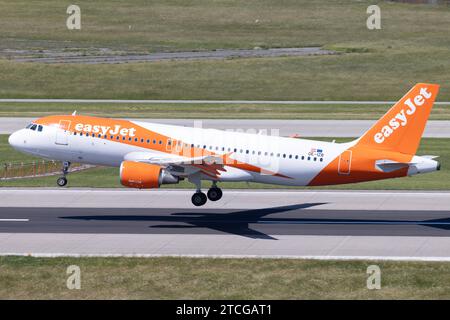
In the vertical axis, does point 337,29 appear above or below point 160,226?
above

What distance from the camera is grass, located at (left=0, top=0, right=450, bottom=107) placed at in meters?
118

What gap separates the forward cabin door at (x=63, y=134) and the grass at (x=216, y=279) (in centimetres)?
1165

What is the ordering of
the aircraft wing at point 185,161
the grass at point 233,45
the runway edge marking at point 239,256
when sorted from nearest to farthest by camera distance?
the runway edge marking at point 239,256, the aircraft wing at point 185,161, the grass at point 233,45

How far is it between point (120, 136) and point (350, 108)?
56114mm

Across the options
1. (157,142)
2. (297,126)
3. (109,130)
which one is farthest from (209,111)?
(157,142)

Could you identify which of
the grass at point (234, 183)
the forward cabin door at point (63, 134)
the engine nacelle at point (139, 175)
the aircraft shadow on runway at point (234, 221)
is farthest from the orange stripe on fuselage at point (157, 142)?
the grass at point (234, 183)

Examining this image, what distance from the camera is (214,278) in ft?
127

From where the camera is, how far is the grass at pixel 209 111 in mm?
95062

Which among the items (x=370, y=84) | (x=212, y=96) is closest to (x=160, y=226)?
(x=212, y=96)

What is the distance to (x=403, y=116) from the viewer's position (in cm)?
4834

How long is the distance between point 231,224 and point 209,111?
5038 cm

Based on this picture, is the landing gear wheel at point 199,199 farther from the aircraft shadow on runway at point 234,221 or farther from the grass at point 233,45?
the grass at point 233,45

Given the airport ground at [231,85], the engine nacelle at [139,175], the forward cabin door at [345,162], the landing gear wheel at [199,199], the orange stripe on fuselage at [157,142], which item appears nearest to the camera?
the airport ground at [231,85]

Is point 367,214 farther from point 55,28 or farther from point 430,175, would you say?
point 55,28
